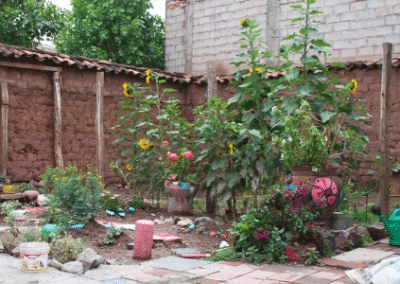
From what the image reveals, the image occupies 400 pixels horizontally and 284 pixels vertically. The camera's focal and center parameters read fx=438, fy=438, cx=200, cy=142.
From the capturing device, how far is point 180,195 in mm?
6016

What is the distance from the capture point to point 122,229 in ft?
15.1

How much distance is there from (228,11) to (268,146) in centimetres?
701

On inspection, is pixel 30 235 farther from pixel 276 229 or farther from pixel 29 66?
pixel 29 66

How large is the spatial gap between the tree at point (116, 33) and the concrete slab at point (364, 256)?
32.7 ft

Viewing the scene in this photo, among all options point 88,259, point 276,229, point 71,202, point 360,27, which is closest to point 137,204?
point 71,202

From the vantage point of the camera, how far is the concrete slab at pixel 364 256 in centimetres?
385

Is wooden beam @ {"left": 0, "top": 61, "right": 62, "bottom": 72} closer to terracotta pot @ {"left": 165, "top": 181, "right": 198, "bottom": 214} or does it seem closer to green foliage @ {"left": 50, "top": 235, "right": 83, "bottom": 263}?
terracotta pot @ {"left": 165, "top": 181, "right": 198, "bottom": 214}

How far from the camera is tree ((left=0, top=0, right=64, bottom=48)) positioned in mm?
12656

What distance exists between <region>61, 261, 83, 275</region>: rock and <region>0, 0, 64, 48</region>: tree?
1102cm

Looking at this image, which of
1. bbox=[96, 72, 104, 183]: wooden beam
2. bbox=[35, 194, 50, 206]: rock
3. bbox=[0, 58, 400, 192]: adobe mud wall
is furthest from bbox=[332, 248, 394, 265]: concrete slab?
bbox=[96, 72, 104, 183]: wooden beam

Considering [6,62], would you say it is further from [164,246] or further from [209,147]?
[164,246]

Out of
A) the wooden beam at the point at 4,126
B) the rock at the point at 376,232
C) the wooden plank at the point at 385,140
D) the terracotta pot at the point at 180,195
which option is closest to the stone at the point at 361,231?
the rock at the point at 376,232

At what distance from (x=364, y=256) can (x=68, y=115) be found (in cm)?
583

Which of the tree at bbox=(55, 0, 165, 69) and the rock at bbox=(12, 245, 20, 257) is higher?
the tree at bbox=(55, 0, 165, 69)
